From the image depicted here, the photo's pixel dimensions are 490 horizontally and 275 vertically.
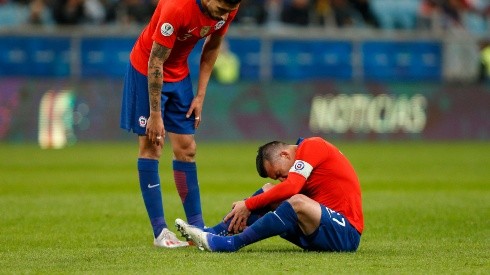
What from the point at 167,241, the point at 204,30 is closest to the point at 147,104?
the point at 204,30

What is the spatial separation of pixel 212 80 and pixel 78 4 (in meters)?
3.15

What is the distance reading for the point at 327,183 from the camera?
26.9 feet

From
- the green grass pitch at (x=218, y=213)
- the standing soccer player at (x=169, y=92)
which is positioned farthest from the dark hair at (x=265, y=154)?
the standing soccer player at (x=169, y=92)

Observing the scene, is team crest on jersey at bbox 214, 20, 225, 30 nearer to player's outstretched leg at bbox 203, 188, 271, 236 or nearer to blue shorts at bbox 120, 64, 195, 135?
blue shorts at bbox 120, 64, 195, 135

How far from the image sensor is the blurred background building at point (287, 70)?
72.0 feet

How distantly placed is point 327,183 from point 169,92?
5.24 ft

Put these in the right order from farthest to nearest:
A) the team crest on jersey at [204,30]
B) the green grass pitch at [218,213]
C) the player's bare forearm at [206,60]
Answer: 1. the player's bare forearm at [206,60]
2. the team crest on jersey at [204,30]
3. the green grass pitch at [218,213]

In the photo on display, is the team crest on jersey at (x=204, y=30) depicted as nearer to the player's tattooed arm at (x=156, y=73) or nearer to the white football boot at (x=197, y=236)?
the player's tattooed arm at (x=156, y=73)

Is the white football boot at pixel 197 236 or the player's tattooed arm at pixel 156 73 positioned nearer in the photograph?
the white football boot at pixel 197 236

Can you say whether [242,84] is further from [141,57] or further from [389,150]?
[141,57]

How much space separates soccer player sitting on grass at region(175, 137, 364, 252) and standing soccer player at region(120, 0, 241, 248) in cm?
81

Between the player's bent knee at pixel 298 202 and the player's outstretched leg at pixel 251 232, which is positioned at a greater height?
the player's bent knee at pixel 298 202

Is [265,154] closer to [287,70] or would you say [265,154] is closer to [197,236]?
[197,236]

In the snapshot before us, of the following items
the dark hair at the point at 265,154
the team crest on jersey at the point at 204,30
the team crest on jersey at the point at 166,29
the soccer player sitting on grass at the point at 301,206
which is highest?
the team crest on jersey at the point at 166,29
